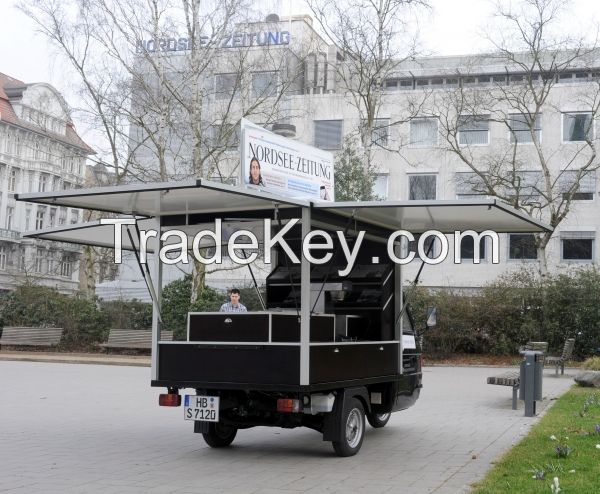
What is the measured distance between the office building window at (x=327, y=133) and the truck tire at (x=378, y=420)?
120 ft

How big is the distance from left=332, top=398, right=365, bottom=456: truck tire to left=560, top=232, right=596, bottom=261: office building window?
36.9 metres

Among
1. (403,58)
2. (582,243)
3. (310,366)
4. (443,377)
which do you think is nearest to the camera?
(310,366)

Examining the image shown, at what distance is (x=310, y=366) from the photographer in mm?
8719

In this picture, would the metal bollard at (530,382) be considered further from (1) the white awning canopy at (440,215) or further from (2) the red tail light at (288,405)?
(2) the red tail light at (288,405)

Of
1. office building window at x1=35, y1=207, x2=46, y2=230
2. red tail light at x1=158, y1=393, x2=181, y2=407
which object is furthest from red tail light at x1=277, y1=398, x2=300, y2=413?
office building window at x1=35, y1=207, x2=46, y2=230

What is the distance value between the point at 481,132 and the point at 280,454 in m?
37.8

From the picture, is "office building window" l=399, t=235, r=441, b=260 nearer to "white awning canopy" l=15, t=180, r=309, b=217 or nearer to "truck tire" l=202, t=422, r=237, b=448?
"white awning canopy" l=15, t=180, r=309, b=217

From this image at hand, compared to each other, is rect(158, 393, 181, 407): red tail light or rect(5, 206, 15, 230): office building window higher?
rect(5, 206, 15, 230): office building window

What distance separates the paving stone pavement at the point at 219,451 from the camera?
7676 millimetres

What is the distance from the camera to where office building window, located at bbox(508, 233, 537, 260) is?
1752 inches

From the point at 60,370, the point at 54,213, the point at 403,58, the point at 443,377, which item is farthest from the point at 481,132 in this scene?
the point at 54,213

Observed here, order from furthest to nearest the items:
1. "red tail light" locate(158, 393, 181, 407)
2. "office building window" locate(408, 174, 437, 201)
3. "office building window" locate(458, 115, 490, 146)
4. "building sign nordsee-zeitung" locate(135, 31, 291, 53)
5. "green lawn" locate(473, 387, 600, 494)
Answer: "office building window" locate(408, 174, 437, 201), "office building window" locate(458, 115, 490, 146), "building sign nordsee-zeitung" locate(135, 31, 291, 53), "red tail light" locate(158, 393, 181, 407), "green lawn" locate(473, 387, 600, 494)

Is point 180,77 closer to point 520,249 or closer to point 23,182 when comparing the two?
point 520,249

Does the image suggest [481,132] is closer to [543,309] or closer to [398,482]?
[543,309]
